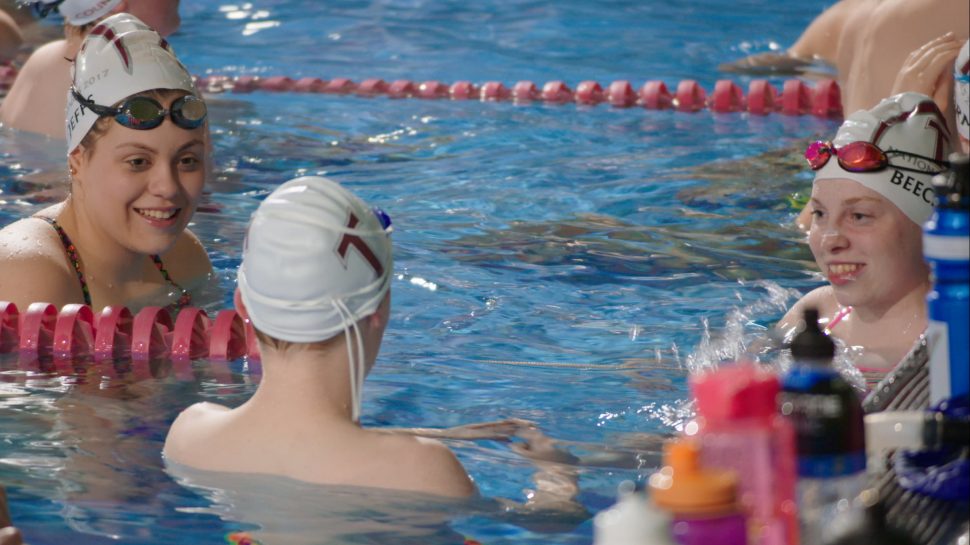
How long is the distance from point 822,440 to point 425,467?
1.47m

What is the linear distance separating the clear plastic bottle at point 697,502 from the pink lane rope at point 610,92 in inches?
297

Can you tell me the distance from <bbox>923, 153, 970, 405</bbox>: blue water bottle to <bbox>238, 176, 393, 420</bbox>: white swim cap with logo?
51.8 inches

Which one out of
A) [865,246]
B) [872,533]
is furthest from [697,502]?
[865,246]

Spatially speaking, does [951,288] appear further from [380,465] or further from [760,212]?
[760,212]

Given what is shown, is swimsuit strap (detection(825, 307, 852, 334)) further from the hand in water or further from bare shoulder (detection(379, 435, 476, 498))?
bare shoulder (detection(379, 435, 476, 498))

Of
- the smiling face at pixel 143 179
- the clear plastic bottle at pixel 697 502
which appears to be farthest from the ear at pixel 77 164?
the clear plastic bottle at pixel 697 502

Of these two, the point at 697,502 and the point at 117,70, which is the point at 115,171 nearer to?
the point at 117,70

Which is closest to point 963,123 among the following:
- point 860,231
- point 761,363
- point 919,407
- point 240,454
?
point 860,231

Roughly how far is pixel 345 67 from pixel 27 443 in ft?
24.2

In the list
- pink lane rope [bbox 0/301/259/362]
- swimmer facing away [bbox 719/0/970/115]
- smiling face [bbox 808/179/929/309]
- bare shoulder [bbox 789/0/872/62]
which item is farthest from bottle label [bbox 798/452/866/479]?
bare shoulder [bbox 789/0/872/62]

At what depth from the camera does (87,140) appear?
441 cm

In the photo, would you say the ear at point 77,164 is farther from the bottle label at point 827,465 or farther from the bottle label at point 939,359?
the bottle label at point 827,465

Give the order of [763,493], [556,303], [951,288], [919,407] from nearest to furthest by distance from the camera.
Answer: [763,493] → [951,288] → [919,407] → [556,303]

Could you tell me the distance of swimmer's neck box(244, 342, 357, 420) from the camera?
2918mm
